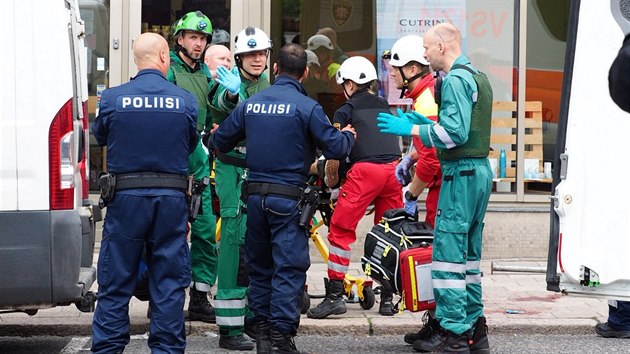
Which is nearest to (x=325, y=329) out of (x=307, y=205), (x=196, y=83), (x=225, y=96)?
(x=307, y=205)

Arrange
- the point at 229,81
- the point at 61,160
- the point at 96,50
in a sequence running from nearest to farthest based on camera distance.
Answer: the point at 61,160 → the point at 229,81 → the point at 96,50

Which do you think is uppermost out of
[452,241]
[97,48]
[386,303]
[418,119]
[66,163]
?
[97,48]

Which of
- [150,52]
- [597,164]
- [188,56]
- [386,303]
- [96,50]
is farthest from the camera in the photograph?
[96,50]

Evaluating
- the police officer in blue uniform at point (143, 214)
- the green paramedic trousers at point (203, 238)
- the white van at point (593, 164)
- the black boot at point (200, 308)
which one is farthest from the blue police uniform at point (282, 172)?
the white van at point (593, 164)

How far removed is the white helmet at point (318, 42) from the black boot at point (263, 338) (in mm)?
4616

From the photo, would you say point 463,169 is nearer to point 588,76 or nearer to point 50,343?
point 588,76

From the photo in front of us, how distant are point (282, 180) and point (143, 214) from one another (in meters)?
1.01

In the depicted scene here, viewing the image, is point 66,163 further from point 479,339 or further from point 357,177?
point 479,339

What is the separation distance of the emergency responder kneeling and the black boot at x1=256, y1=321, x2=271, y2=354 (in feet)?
4.22

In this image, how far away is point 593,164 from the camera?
5.82 metres

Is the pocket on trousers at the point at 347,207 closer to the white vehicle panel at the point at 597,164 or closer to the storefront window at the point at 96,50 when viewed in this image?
the white vehicle panel at the point at 597,164

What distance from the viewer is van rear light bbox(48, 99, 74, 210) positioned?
22.2 ft

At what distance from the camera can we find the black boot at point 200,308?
8586 millimetres

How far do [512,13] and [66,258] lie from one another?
6.42 meters
